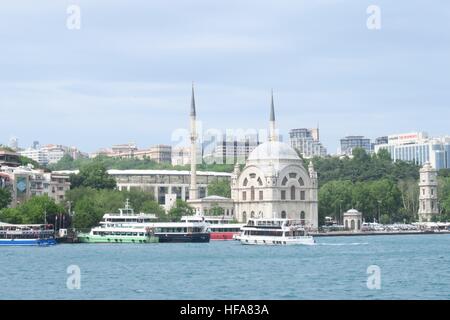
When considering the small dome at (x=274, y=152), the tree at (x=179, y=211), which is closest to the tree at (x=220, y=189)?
the small dome at (x=274, y=152)

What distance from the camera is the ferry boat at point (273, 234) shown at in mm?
69438

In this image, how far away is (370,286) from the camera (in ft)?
112

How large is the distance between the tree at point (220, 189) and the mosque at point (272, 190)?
6498mm

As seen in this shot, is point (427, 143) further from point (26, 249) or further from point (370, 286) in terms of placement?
point (370, 286)

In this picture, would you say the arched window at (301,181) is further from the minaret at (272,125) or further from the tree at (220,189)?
the tree at (220,189)

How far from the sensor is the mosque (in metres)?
99.8

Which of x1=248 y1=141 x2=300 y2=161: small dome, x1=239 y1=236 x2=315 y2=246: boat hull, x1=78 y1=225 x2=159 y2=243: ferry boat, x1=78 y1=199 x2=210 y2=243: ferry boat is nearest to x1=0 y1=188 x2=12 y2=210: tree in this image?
x1=78 y1=199 x2=210 y2=243: ferry boat

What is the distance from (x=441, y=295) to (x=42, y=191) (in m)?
61.9

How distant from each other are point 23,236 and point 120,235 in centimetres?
846

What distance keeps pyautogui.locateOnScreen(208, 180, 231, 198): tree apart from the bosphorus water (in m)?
49.4

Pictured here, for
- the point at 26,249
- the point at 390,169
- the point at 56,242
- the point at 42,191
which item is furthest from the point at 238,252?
the point at 390,169

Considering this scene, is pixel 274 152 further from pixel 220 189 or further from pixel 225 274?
pixel 225 274

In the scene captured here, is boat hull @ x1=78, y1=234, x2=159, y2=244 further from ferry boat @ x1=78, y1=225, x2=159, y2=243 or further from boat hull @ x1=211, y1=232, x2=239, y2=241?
boat hull @ x1=211, y1=232, x2=239, y2=241
